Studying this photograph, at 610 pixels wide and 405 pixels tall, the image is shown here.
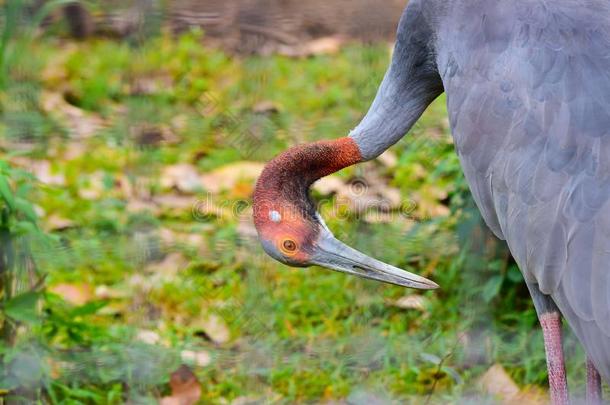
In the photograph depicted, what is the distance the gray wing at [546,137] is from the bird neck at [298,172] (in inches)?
21.2

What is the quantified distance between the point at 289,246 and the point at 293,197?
211 mm

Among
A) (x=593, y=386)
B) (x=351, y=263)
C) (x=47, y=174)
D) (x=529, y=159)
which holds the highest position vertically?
(x=529, y=159)

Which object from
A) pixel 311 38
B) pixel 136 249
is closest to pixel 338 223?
pixel 136 249

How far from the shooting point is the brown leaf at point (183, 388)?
15.7ft

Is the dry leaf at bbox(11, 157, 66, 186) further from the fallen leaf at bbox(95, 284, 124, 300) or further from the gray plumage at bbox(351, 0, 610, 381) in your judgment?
the gray plumage at bbox(351, 0, 610, 381)

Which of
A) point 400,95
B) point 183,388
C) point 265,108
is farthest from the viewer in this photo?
point 265,108

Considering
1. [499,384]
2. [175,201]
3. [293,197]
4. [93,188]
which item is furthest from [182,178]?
[499,384]

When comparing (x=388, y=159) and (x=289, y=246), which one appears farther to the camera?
(x=388, y=159)

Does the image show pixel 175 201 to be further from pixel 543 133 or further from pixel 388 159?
pixel 543 133

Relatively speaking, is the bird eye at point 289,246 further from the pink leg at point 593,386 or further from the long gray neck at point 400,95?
the pink leg at point 593,386

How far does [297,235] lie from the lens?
14.5 ft

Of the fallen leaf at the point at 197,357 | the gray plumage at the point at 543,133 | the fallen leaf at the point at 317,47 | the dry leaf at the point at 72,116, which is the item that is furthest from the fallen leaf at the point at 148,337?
the fallen leaf at the point at 317,47

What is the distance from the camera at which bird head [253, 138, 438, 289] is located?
14.5ft

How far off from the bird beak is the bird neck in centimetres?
14
